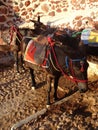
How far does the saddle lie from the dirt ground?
1.03 metres

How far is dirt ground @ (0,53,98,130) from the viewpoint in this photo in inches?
257

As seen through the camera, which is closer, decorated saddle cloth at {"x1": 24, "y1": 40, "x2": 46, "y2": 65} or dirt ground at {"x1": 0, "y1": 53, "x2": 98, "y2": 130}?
dirt ground at {"x1": 0, "y1": 53, "x2": 98, "y2": 130}

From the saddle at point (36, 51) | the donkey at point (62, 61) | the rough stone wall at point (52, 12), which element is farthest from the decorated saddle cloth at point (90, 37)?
the saddle at point (36, 51)

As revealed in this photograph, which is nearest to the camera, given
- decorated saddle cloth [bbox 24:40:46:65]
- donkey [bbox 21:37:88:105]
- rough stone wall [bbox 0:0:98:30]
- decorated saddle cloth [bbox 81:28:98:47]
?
donkey [bbox 21:37:88:105]

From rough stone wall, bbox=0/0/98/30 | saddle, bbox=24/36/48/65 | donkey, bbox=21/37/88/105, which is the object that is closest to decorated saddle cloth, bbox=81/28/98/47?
rough stone wall, bbox=0/0/98/30

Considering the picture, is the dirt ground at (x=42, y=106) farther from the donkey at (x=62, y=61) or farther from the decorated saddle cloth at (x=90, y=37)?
the decorated saddle cloth at (x=90, y=37)

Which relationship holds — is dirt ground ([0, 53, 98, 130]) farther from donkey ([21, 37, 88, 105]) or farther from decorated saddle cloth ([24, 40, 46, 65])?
decorated saddle cloth ([24, 40, 46, 65])

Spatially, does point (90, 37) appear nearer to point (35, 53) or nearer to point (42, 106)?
point (35, 53)

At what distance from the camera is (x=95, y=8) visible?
9.51 m

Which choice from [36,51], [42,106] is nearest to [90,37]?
[36,51]

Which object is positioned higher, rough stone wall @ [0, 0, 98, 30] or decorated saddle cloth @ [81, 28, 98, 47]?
rough stone wall @ [0, 0, 98, 30]

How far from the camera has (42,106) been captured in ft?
23.9

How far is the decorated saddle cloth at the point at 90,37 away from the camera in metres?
8.54

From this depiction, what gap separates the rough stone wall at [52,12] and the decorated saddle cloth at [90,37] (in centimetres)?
85
